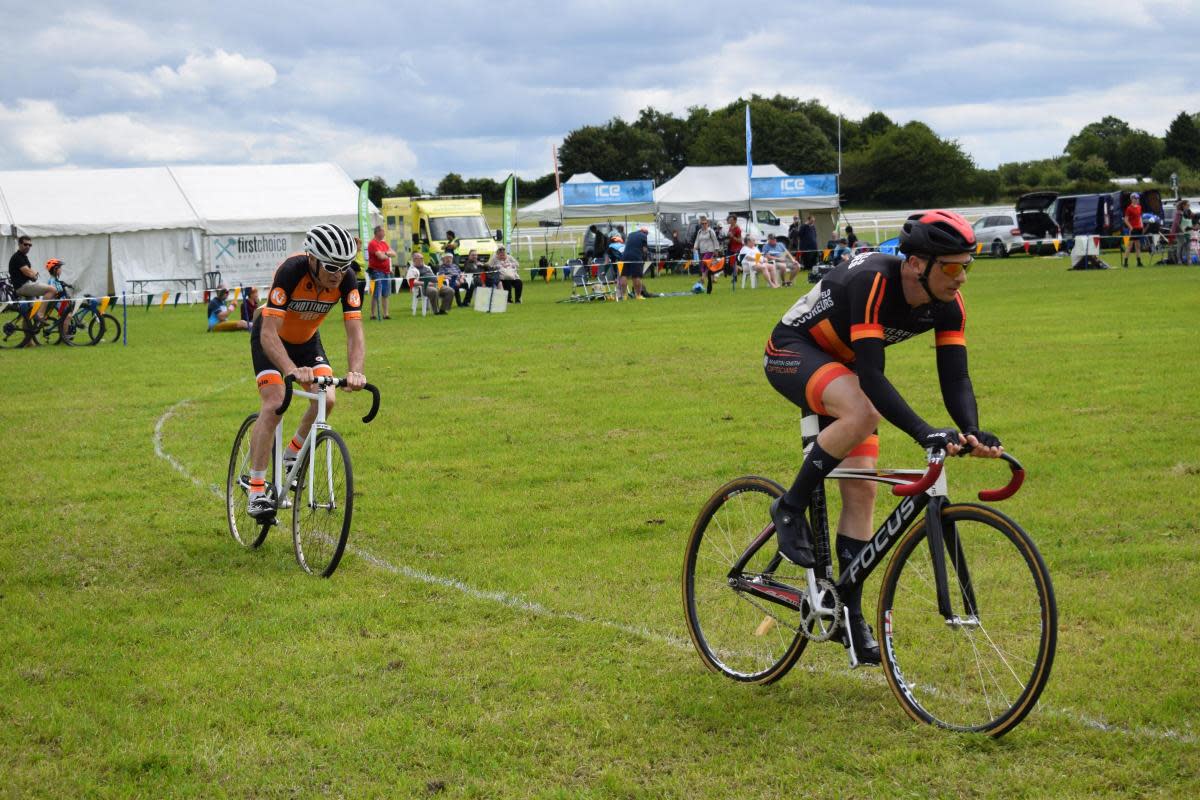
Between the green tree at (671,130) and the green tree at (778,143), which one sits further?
the green tree at (671,130)

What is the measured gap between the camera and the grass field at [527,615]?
15.5 ft

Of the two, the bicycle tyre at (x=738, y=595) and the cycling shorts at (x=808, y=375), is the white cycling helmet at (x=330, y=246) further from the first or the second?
the cycling shorts at (x=808, y=375)

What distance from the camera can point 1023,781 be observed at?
14.4 feet

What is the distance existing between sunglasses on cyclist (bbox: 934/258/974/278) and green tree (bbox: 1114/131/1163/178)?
124173 mm

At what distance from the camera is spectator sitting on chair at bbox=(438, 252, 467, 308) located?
113 ft

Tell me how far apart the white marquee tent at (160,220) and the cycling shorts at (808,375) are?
129ft

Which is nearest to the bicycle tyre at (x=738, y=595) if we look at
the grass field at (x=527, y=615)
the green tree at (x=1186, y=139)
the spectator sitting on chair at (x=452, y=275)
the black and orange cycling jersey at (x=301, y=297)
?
the grass field at (x=527, y=615)

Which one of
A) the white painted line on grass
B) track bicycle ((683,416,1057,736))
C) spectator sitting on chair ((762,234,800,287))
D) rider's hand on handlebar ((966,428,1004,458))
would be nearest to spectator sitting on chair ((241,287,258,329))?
spectator sitting on chair ((762,234,800,287))

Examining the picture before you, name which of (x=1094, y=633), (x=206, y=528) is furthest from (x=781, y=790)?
(x=206, y=528)

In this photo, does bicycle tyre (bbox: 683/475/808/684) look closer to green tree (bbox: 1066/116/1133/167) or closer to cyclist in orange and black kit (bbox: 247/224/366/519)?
cyclist in orange and black kit (bbox: 247/224/366/519)

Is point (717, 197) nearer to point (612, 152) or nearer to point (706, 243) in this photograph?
point (706, 243)

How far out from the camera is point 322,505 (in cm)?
780

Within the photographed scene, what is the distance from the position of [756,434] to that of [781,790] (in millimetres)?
7608

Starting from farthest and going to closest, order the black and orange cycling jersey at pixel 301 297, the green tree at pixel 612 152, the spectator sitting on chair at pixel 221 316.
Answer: the green tree at pixel 612 152 → the spectator sitting on chair at pixel 221 316 → the black and orange cycling jersey at pixel 301 297
